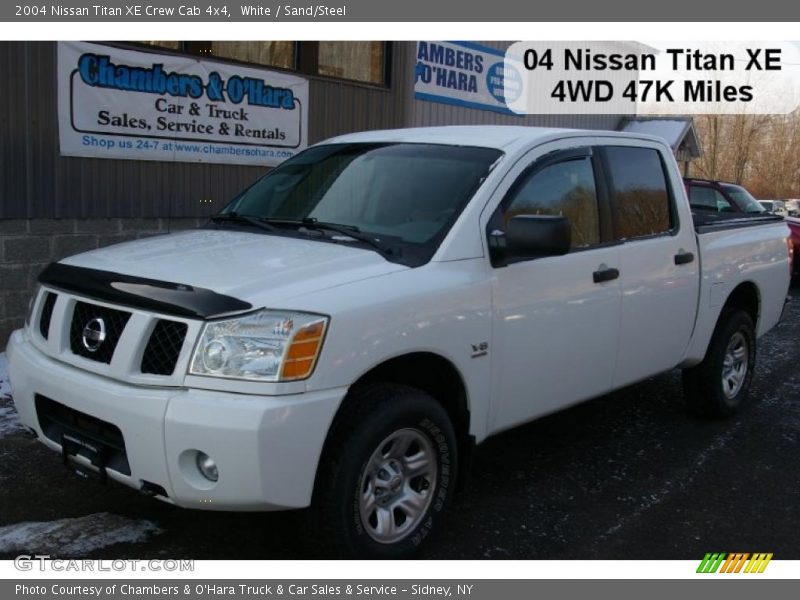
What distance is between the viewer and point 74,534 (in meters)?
3.83

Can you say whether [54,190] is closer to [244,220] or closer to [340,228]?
[244,220]

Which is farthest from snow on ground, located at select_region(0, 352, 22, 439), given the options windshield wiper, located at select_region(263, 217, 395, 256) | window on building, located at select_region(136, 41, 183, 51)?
window on building, located at select_region(136, 41, 183, 51)

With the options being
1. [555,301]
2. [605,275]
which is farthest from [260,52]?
[555,301]

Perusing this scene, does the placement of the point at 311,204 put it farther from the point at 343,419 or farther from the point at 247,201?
the point at 343,419

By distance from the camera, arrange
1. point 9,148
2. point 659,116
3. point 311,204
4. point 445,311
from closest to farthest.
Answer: point 445,311 < point 311,204 < point 9,148 < point 659,116

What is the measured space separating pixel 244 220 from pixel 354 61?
7.07 m

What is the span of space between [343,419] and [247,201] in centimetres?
197

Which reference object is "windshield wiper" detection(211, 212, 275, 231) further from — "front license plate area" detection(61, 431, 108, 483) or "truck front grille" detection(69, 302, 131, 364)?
"front license plate area" detection(61, 431, 108, 483)

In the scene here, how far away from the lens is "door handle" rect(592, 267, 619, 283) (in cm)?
445

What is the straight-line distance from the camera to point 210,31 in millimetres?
8453

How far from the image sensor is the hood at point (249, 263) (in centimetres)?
323

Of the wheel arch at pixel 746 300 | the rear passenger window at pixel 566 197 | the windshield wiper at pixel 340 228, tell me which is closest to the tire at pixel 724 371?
the wheel arch at pixel 746 300

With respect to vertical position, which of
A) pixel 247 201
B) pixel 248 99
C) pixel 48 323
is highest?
pixel 248 99

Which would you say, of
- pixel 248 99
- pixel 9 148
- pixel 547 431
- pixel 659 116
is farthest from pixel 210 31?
pixel 659 116
